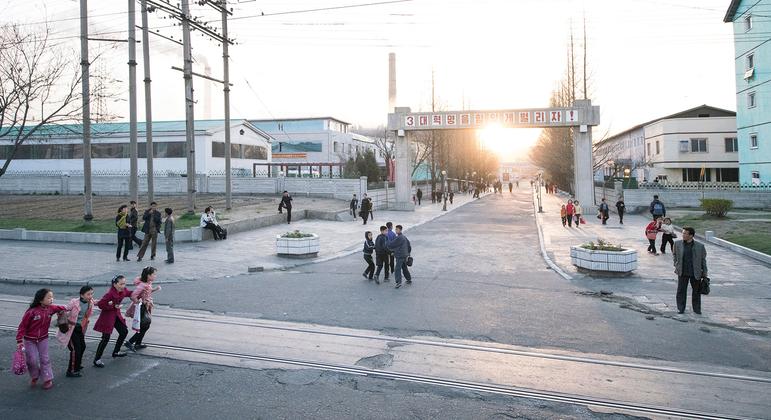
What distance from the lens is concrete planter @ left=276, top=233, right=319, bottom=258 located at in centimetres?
1585

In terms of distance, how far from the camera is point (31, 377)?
594 centimetres

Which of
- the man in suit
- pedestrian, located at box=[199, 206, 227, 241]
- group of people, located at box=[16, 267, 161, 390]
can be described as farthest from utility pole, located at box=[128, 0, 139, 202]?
the man in suit

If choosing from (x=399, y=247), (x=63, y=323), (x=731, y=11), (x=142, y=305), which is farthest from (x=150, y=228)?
(x=731, y=11)

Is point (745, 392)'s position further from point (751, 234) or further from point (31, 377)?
point (751, 234)

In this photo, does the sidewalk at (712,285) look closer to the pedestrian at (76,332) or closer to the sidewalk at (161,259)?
the sidewalk at (161,259)

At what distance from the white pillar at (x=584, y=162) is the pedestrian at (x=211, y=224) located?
22.3m

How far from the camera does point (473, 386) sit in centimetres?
595

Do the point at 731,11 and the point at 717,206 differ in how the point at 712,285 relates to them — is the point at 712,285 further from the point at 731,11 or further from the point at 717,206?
the point at 731,11

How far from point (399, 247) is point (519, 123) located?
23.3 meters

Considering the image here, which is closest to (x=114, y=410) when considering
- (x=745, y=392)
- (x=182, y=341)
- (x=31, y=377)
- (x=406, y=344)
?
(x=31, y=377)

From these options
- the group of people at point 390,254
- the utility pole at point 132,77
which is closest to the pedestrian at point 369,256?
the group of people at point 390,254

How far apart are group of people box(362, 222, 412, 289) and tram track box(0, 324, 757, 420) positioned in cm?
528

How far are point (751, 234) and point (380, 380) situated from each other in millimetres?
18211

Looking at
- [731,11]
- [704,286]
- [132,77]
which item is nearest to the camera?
[704,286]
